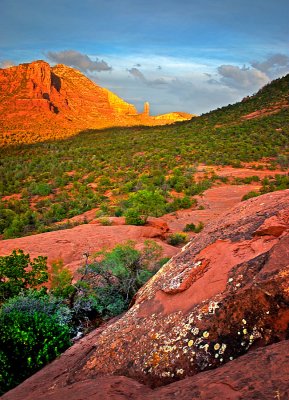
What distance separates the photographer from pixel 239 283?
423cm

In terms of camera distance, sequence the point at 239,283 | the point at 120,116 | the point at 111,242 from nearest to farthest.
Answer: the point at 239,283
the point at 111,242
the point at 120,116

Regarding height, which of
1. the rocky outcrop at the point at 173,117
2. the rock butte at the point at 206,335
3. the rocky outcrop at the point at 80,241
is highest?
the rocky outcrop at the point at 173,117

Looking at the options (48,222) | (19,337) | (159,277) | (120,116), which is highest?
(120,116)

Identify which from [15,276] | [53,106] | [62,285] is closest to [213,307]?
[62,285]

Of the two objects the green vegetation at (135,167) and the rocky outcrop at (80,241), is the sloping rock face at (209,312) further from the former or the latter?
the green vegetation at (135,167)

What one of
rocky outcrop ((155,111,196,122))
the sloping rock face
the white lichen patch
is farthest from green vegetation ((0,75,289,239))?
rocky outcrop ((155,111,196,122))

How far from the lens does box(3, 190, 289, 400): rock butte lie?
10.1 ft

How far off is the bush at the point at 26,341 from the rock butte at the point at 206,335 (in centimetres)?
73

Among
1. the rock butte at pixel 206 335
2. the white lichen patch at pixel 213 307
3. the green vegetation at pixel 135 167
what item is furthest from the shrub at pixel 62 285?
the green vegetation at pixel 135 167

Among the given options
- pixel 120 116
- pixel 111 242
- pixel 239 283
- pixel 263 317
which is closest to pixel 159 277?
pixel 239 283

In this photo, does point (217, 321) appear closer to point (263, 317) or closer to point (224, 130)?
point (263, 317)

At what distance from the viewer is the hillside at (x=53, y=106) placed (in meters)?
79.0

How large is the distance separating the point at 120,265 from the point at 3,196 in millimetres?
25883

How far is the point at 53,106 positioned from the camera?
9812 centimetres
